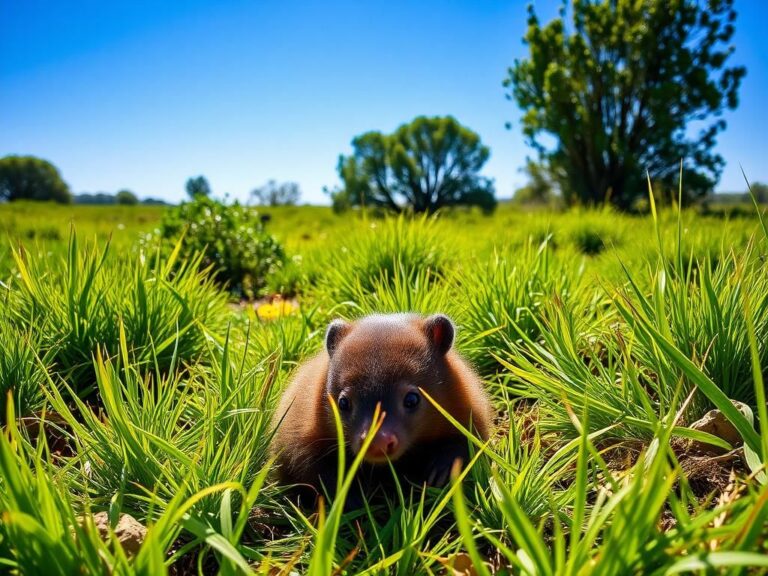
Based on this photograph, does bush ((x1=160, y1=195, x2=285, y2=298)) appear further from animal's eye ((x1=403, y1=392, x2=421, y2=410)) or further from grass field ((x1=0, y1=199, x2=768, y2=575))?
animal's eye ((x1=403, y1=392, x2=421, y2=410))

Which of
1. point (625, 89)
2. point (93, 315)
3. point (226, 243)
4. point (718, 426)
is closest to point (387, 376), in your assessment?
point (718, 426)

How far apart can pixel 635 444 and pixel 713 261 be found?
12.0 feet

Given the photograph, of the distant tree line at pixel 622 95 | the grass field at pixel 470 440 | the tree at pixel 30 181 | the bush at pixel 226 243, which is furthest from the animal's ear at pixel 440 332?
the tree at pixel 30 181

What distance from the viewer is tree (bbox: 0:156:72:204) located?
67062mm

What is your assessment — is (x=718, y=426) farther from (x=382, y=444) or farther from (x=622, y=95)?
(x=622, y=95)

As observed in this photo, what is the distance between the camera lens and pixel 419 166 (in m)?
39.0

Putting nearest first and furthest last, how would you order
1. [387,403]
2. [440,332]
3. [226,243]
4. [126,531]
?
1. [126,531]
2. [387,403]
3. [440,332]
4. [226,243]

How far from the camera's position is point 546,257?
3652 millimetres

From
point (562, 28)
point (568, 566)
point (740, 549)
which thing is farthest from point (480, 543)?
point (562, 28)

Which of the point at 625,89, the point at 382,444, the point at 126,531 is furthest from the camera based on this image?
the point at 625,89

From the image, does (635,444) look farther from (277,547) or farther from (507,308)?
(277,547)

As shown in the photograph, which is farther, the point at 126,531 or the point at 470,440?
the point at 470,440

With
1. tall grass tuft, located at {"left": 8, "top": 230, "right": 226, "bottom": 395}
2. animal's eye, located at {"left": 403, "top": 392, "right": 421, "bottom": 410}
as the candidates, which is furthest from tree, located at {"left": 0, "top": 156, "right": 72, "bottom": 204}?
animal's eye, located at {"left": 403, "top": 392, "right": 421, "bottom": 410}

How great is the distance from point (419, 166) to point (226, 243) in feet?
112
